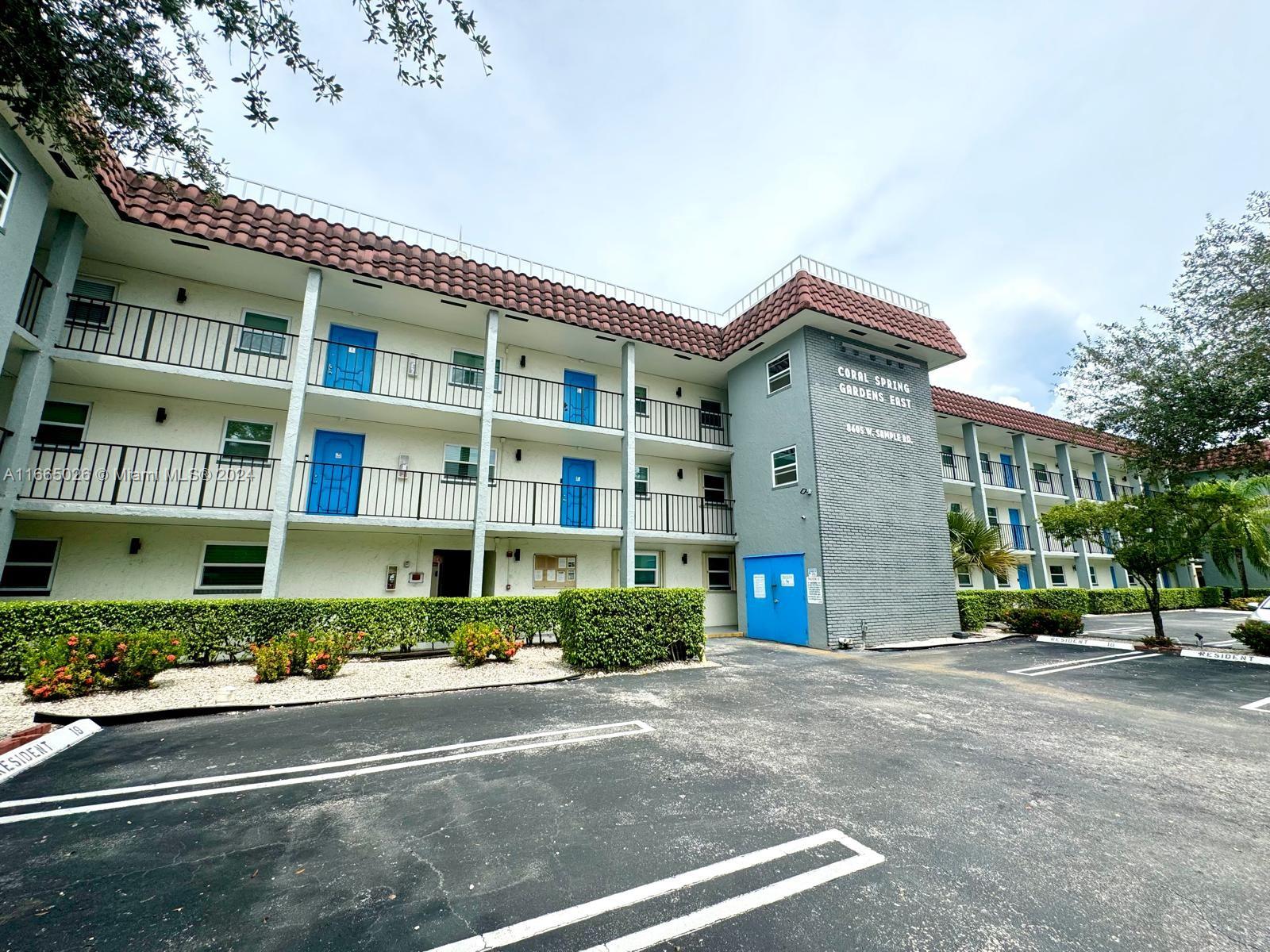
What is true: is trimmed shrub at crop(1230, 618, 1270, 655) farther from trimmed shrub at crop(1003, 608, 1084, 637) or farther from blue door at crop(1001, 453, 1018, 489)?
blue door at crop(1001, 453, 1018, 489)

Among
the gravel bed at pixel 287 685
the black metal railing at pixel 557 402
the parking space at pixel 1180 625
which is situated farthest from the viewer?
the black metal railing at pixel 557 402

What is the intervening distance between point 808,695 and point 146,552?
14.2 meters

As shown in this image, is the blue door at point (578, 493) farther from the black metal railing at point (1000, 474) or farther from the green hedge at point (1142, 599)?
the green hedge at point (1142, 599)

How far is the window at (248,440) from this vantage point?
12.1m

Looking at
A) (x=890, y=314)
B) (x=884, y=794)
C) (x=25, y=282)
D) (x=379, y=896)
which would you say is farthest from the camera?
(x=890, y=314)

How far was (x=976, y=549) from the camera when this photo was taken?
17.0 meters

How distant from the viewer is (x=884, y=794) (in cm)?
411

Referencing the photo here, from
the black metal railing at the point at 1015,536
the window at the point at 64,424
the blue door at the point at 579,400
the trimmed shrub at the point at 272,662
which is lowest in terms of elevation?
the trimmed shrub at the point at 272,662

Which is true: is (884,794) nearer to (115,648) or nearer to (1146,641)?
(115,648)

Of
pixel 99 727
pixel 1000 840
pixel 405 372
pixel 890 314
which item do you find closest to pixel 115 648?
pixel 99 727

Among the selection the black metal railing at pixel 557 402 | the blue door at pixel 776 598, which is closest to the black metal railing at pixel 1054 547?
the blue door at pixel 776 598

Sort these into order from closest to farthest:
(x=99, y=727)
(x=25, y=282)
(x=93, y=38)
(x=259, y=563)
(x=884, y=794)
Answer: (x=884, y=794) < (x=93, y=38) < (x=99, y=727) < (x=25, y=282) < (x=259, y=563)

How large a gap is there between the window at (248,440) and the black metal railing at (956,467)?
24028mm

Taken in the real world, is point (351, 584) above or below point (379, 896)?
above
